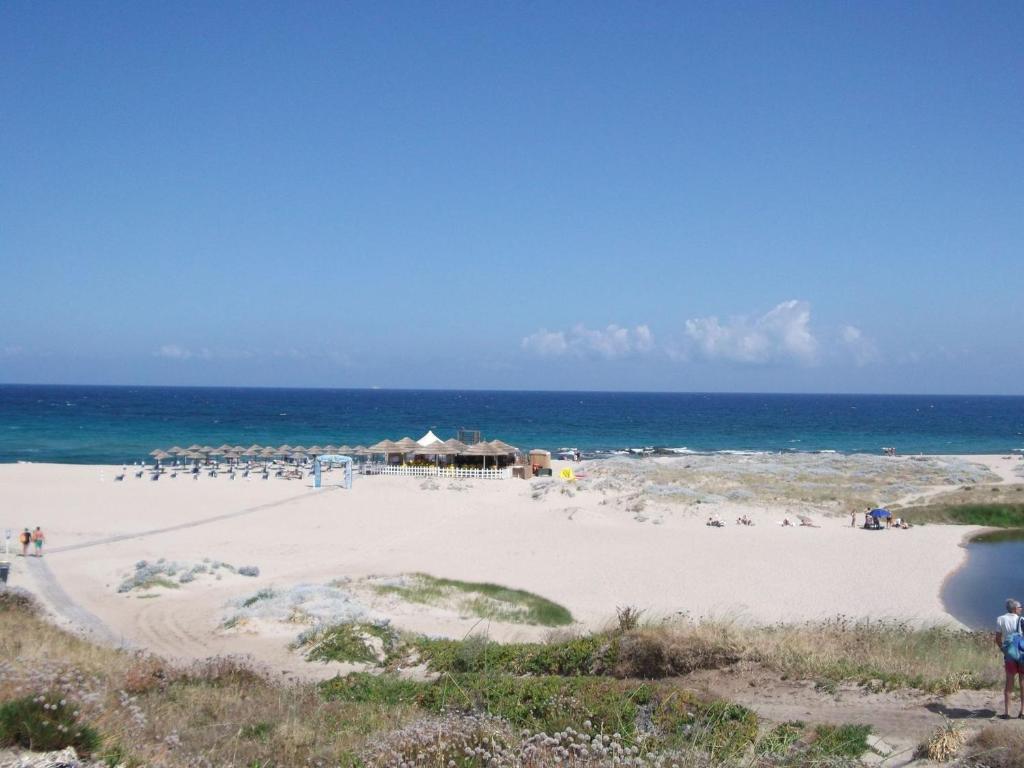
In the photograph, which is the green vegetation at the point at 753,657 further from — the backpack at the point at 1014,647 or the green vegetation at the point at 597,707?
the green vegetation at the point at 597,707

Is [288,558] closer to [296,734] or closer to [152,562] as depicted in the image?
[152,562]

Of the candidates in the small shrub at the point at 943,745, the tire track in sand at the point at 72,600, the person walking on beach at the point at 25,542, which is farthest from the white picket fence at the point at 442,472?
the small shrub at the point at 943,745

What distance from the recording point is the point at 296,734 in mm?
6477

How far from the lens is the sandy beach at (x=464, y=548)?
1605 cm

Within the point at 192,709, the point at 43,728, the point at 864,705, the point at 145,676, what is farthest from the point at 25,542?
the point at 864,705

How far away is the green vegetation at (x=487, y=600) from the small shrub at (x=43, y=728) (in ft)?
36.0

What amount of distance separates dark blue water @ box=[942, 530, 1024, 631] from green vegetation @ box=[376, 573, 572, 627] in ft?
29.0

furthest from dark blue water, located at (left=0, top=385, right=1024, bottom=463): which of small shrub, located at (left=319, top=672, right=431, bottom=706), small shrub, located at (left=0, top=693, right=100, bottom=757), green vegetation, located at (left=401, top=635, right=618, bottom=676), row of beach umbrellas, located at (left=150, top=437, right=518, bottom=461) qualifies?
small shrub, located at (left=0, top=693, right=100, bottom=757)

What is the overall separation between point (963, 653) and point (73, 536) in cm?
2388

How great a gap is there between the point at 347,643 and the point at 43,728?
23.8 ft

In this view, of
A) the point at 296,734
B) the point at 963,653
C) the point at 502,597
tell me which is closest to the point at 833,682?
the point at 963,653

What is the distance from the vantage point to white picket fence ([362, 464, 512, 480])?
4209 cm

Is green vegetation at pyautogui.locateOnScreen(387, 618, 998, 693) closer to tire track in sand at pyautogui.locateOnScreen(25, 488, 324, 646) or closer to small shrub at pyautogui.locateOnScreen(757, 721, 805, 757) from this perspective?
small shrub at pyautogui.locateOnScreen(757, 721, 805, 757)

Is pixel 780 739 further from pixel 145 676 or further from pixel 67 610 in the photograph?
pixel 67 610
